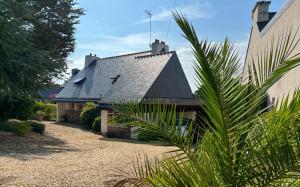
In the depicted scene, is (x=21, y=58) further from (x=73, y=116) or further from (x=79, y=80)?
(x=73, y=116)

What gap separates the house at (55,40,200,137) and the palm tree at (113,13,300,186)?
14352 mm

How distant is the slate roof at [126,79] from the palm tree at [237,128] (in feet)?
52.6

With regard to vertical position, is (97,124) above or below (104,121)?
below

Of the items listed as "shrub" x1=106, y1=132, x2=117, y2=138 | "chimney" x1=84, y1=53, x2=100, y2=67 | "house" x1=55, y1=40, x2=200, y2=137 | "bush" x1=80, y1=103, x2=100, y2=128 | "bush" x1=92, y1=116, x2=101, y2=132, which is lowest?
"shrub" x1=106, y1=132, x2=117, y2=138

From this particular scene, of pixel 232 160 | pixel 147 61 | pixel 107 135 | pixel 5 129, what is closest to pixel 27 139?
pixel 5 129

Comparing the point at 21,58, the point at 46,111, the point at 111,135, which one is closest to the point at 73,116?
the point at 46,111

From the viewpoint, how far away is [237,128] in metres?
2.41

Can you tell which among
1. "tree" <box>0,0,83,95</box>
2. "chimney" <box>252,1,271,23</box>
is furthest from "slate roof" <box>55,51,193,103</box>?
"chimney" <box>252,1,271,23</box>

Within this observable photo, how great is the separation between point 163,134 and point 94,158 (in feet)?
28.1

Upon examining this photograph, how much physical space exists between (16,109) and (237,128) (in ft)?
66.2

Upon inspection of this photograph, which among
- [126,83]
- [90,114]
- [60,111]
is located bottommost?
[90,114]

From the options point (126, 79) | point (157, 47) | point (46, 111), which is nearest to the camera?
point (126, 79)

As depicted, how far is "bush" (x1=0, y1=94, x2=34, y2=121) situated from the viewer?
64.7ft

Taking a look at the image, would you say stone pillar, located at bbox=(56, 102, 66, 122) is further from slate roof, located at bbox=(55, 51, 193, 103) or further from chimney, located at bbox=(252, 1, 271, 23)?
chimney, located at bbox=(252, 1, 271, 23)
